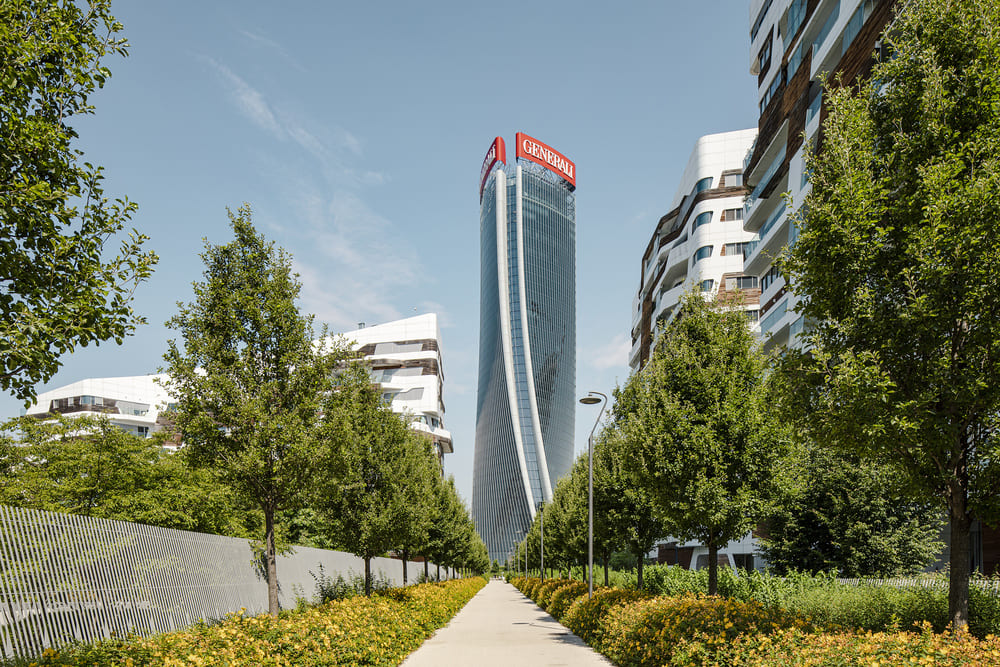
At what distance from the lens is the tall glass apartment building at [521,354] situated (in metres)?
138

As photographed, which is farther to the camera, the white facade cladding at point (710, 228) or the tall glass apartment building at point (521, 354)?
the tall glass apartment building at point (521, 354)

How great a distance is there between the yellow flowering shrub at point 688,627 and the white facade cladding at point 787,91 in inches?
731

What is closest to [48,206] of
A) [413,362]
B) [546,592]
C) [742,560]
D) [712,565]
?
[712,565]

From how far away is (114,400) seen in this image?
9781 cm

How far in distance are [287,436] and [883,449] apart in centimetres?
1089

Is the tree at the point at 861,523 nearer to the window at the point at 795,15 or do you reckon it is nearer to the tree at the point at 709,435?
the tree at the point at 709,435

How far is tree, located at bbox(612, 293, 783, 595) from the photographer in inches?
589

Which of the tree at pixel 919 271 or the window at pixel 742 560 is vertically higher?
the tree at pixel 919 271

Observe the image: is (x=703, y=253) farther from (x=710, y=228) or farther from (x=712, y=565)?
(x=712, y=565)

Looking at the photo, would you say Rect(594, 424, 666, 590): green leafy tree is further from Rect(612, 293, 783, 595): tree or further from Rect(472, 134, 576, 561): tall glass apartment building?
Rect(472, 134, 576, 561): tall glass apartment building

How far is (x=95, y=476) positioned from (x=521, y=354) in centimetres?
11244

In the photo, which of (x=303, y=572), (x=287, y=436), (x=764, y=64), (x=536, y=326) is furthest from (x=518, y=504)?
(x=287, y=436)

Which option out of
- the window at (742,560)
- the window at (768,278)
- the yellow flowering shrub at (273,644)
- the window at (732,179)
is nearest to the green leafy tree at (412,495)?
the yellow flowering shrub at (273,644)

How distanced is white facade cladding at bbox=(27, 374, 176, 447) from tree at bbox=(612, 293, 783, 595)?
90.0 meters
